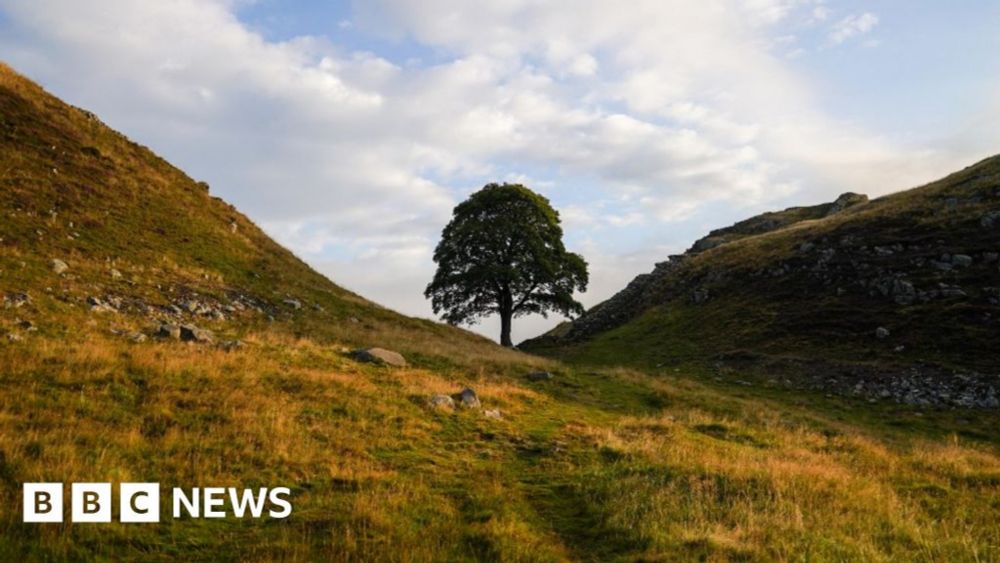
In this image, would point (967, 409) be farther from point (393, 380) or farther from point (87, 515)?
point (87, 515)

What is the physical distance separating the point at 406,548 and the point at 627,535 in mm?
3751

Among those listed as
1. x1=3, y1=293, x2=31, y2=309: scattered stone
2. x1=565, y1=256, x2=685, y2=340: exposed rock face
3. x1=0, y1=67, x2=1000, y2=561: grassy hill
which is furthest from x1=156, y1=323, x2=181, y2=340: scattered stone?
x1=565, y1=256, x2=685, y2=340: exposed rock face

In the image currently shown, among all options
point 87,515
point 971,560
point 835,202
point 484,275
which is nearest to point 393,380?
point 87,515

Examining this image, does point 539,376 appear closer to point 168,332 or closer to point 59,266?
point 168,332

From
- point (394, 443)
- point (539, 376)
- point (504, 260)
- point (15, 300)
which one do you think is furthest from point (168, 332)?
point (504, 260)

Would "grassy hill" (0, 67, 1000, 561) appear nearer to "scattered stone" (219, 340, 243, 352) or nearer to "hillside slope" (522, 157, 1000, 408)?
"scattered stone" (219, 340, 243, 352)

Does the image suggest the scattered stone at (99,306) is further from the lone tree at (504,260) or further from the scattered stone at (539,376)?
the lone tree at (504,260)

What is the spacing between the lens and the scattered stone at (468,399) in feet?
62.8

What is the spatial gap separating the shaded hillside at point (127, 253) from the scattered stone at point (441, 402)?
10.1 metres

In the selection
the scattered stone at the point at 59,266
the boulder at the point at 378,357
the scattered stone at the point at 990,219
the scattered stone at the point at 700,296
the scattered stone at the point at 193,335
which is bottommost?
the boulder at the point at 378,357

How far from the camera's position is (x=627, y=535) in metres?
9.98

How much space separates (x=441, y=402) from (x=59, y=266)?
1785 cm

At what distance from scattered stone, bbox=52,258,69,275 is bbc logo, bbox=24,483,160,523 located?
18448 mm

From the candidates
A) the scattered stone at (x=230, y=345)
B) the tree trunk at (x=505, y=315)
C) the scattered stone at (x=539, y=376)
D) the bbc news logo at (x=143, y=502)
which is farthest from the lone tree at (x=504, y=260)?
the bbc news logo at (x=143, y=502)
